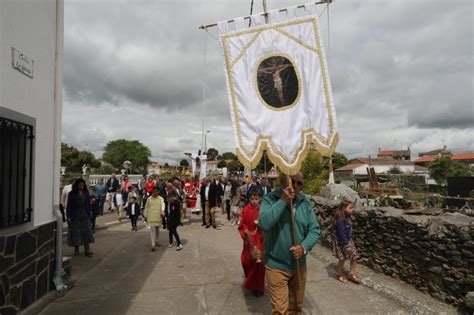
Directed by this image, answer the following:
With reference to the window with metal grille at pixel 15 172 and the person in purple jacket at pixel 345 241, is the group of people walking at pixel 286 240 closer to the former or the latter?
the person in purple jacket at pixel 345 241

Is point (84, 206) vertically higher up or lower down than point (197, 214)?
higher up

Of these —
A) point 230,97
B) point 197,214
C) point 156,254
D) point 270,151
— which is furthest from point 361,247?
point 197,214

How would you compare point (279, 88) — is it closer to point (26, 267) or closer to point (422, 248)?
point (422, 248)

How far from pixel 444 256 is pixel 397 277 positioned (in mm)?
1106

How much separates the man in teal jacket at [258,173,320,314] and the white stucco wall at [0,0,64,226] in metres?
3.24

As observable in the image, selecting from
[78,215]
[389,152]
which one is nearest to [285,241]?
[78,215]

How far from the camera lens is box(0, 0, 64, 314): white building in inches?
134

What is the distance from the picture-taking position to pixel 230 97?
4.88 m

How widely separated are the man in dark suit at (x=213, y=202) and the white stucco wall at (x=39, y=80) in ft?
19.5

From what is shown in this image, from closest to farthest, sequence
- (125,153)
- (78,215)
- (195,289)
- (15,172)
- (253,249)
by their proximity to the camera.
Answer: (15,172)
(253,249)
(195,289)
(78,215)
(125,153)

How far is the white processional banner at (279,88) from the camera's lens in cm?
461

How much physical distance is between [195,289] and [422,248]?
3.60m

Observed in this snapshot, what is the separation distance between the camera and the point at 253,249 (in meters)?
4.31

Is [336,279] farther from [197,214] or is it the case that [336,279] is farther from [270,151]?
[197,214]
